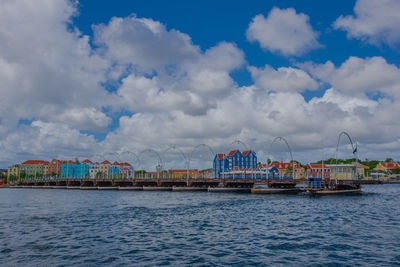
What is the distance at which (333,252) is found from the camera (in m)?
25.4

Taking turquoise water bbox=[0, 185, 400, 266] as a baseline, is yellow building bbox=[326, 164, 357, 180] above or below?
above

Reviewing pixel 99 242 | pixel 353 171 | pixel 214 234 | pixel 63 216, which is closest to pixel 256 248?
pixel 214 234

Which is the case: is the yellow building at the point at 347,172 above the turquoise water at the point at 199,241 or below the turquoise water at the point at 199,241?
above

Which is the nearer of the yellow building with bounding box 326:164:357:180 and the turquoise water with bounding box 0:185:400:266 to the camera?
the turquoise water with bounding box 0:185:400:266

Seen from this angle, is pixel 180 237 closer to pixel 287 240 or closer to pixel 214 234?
pixel 214 234

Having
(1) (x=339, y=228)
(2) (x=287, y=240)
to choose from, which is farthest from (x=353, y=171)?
(2) (x=287, y=240)

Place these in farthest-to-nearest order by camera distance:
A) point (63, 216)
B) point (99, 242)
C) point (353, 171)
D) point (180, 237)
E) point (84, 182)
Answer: point (84, 182), point (353, 171), point (63, 216), point (180, 237), point (99, 242)

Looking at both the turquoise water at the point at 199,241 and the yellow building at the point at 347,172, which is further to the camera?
the yellow building at the point at 347,172

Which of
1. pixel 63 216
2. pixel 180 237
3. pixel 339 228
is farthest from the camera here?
pixel 63 216

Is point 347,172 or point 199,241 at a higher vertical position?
point 347,172

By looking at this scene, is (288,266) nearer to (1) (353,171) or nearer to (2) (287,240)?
(2) (287,240)

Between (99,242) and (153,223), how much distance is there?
12.0m

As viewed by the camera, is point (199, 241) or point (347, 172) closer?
point (199, 241)

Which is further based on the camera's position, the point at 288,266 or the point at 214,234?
the point at 214,234
